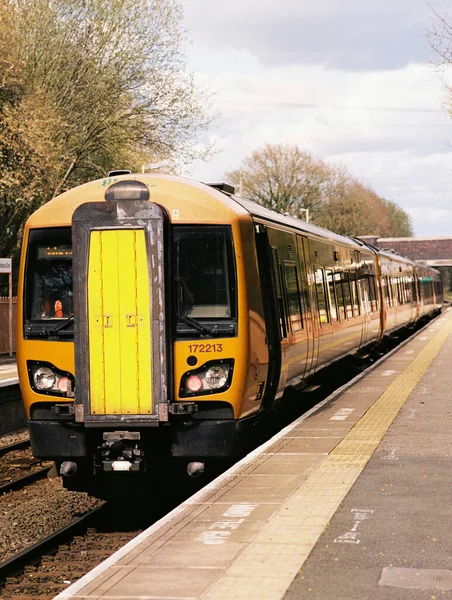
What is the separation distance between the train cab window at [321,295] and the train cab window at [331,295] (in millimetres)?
550

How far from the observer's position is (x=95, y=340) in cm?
938

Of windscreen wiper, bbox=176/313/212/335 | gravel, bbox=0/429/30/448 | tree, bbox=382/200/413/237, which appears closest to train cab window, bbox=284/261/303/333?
windscreen wiper, bbox=176/313/212/335

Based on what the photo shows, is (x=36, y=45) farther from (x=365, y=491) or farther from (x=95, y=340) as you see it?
(x=365, y=491)

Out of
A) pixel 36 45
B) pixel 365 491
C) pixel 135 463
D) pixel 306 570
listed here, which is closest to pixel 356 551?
pixel 306 570

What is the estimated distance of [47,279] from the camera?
988 cm

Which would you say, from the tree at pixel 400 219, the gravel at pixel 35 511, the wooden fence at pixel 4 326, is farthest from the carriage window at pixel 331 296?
the tree at pixel 400 219

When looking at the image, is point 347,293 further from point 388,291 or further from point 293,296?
point 388,291

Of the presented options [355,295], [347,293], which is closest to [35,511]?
[347,293]

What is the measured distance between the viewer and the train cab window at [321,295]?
49.5ft

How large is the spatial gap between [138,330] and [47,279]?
116cm

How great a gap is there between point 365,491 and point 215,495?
3.78 feet

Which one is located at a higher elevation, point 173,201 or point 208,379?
point 173,201

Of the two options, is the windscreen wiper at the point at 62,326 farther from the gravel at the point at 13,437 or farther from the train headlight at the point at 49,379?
the gravel at the point at 13,437

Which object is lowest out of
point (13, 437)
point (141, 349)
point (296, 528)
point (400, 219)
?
point (13, 437)
